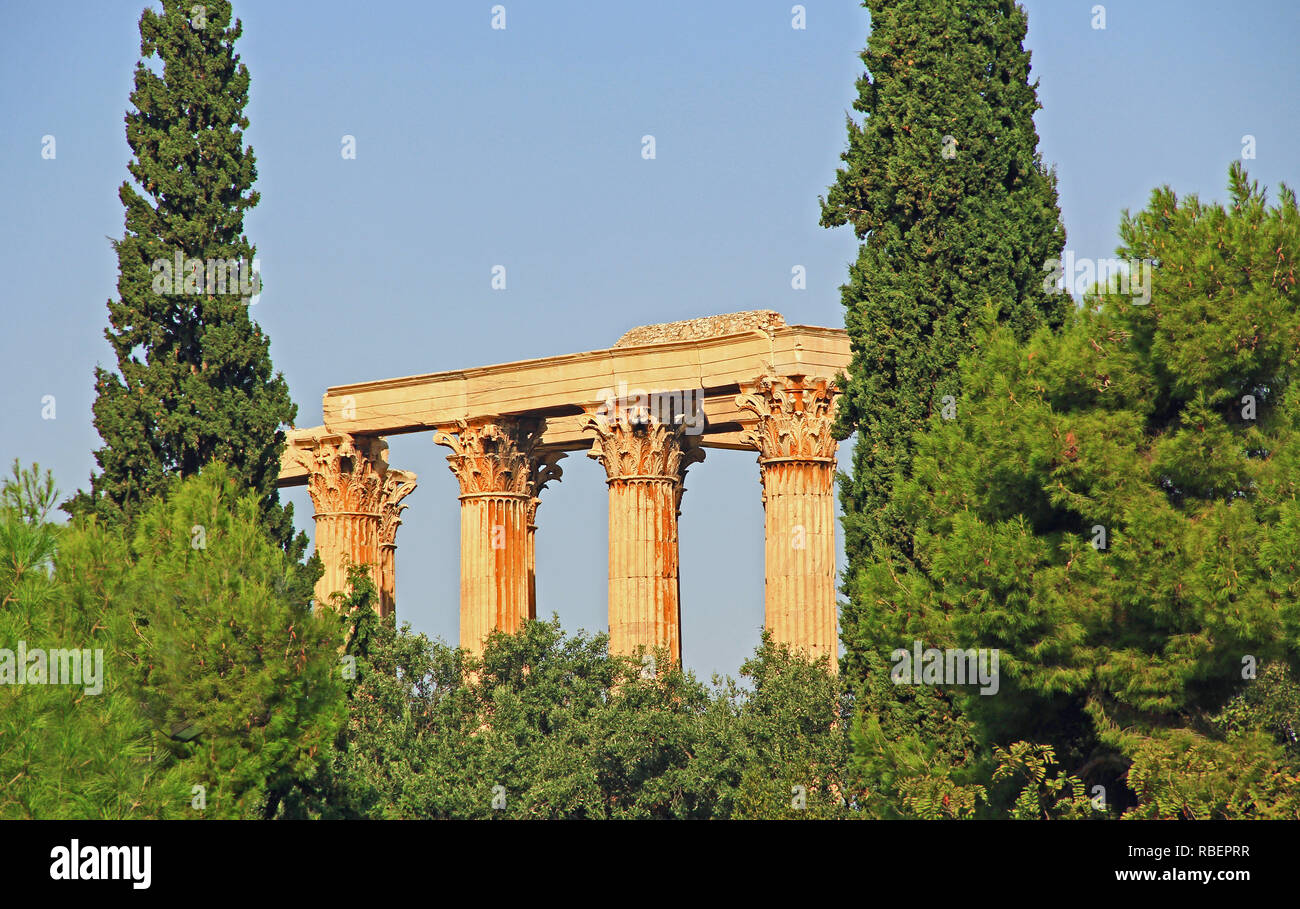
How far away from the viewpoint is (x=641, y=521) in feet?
127

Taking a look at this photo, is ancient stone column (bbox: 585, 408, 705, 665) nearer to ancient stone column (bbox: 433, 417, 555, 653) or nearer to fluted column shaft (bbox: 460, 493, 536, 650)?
ancient stone column (bbox: 433, 417, 555, 653)

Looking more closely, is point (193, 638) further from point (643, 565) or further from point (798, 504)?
point (643, 565)

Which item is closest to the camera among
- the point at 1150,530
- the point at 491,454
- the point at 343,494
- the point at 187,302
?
the point at 1150,530

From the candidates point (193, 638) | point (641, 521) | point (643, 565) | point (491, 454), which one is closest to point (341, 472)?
point (491, 454)

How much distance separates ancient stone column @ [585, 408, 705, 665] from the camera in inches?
1510

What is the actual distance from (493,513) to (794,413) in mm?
9142

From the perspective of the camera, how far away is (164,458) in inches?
1299

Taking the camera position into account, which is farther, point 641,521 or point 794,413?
point 641,521

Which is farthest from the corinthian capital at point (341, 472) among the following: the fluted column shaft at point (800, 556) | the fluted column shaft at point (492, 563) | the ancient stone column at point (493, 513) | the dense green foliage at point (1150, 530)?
the dense green foliage at point (1150, 530)

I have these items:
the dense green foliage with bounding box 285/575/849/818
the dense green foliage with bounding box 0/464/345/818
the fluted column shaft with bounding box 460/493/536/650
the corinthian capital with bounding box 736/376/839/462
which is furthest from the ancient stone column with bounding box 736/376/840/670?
the dense green foliage with bounding box 0/464/345/818

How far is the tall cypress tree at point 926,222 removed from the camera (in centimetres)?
2650
